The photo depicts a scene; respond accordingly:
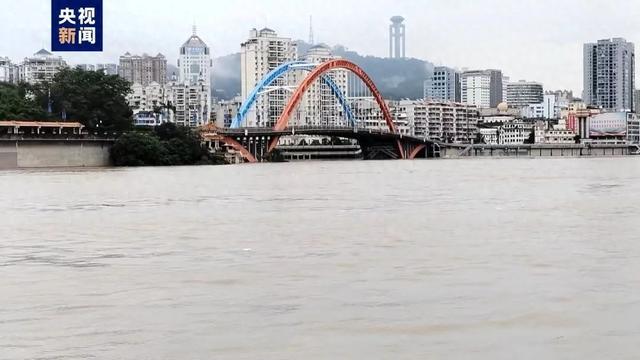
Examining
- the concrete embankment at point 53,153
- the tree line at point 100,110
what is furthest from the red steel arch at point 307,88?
the concrete embankment at point 53,153

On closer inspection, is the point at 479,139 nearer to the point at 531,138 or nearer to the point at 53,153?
the point at 531,138

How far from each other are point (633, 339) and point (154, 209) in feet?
67.4

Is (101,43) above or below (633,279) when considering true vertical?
above

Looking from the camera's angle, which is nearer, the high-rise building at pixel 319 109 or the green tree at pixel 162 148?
the green tree at pixel 162 148

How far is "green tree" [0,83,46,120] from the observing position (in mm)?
84875

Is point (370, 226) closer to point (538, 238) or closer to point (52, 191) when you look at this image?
point (538, 238)

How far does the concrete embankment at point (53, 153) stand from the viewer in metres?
75.6

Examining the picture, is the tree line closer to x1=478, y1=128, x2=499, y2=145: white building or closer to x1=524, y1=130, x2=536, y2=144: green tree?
x1=524, y1=130, x2=536, y2=144: green tree

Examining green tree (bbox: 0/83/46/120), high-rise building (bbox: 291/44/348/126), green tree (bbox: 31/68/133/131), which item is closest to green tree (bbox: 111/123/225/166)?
green tree (bbox: 31/68/133/131)

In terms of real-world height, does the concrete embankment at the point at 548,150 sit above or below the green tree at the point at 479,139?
below

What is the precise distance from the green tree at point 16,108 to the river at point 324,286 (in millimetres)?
63695

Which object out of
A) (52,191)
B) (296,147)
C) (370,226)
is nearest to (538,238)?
(370,226)

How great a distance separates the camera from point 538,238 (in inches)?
685

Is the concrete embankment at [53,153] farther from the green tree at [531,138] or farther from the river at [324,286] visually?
the green tree at [531,138]
